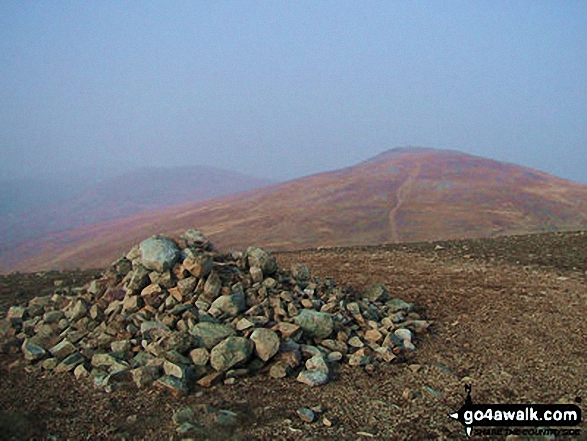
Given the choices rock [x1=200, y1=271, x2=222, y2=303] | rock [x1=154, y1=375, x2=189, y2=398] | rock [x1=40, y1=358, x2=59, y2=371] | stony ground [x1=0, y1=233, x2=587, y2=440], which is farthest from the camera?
rock [x1=200, y1=271, x2=222, y2=303]

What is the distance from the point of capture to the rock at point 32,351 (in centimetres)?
675

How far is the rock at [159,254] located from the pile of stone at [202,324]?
0.05ft

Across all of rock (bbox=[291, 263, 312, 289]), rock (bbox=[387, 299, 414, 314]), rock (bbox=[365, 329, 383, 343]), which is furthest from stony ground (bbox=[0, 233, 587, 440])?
rock (bbox=[291, 263, 312, 289])

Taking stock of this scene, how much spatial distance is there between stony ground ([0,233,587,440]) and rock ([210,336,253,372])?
30 centimetres

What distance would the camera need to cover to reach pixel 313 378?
18.7ft

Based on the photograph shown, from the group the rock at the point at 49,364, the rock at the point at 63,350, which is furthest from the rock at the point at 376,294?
the rock at the point at 49,364

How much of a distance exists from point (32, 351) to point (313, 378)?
4167 mm

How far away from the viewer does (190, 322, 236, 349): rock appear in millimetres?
6188

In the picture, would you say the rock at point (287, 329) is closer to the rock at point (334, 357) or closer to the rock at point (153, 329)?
the rock at point (334, 357)

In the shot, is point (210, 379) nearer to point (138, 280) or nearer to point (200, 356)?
point (200, 356)

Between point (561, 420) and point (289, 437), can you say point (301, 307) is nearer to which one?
point (289, 437)

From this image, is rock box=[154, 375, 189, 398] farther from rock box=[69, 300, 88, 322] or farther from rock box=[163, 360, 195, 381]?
rock box=[69, 300, 88, 322]

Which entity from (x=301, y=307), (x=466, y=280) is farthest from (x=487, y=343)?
(x=466, y=280)

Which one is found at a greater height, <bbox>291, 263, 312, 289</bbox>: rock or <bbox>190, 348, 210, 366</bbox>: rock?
<bbox>291, 263, 312, 289</bbox>: rock
